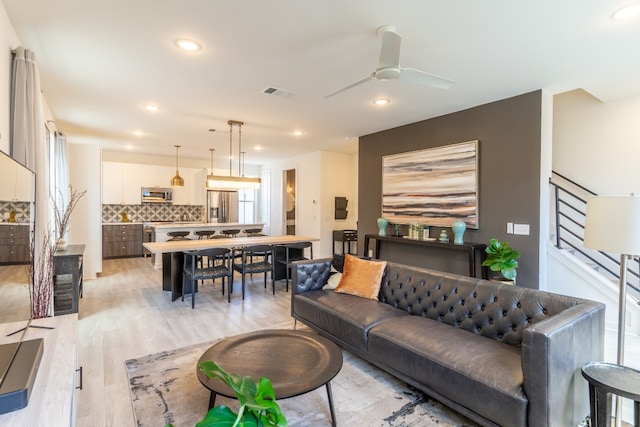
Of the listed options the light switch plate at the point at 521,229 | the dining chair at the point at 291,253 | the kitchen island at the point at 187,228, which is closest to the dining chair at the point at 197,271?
the dining chair at the point at 291,253

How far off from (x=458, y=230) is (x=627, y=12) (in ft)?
8.92

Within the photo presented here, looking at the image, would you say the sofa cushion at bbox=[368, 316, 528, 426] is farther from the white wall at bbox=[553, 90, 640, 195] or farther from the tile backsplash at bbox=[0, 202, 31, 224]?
the white wall at bbox=[553, 90, 640, 195]

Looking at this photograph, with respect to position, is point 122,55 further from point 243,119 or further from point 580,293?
point 580,293

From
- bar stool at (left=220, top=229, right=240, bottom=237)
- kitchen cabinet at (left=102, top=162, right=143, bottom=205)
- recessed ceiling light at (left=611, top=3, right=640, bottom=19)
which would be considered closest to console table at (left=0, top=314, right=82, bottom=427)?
recessed ceiling light at (left=611, top=3, right=640, bottom=19)

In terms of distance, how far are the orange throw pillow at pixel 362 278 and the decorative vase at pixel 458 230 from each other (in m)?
1.51

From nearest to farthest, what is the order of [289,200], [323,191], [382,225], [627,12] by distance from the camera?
1. [627,12]
2. [382,225]
3. [323,191]
4. [289,200]

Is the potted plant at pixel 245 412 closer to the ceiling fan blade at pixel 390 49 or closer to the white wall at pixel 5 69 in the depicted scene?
the ceiling fan blade at pixel 390 49

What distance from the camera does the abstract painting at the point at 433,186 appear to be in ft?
14.7

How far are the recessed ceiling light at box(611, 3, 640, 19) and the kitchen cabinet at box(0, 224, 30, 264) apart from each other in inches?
154

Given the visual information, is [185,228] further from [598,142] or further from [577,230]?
[598,142]

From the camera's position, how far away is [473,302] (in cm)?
262

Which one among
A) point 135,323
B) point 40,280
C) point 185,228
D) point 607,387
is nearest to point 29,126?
point 40,280

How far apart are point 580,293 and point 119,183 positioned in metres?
9.39

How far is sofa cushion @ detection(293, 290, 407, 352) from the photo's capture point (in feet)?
8.95
